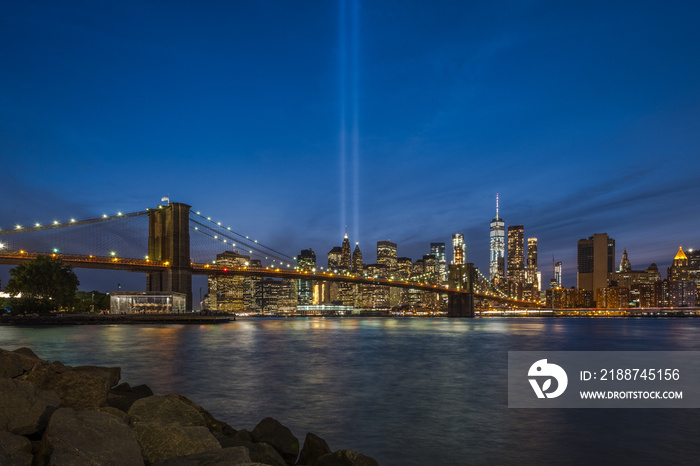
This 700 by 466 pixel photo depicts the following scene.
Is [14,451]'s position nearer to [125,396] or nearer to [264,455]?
[264,455]

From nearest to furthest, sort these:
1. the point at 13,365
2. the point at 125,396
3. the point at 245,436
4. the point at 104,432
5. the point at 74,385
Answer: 1. the point at 104,432
2. the point at 74,385
3. the point at 245,436
4. the point at 13,365
5. the point at 125,396

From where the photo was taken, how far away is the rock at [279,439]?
10.3 meters

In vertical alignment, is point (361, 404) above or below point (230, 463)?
below

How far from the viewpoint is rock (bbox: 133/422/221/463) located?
7242mm

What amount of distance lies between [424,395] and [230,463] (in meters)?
15.2

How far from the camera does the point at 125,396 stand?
12805 millimetres

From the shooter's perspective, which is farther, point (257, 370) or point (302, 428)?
point (257, 370)

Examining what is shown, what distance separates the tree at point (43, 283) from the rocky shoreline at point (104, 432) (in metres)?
74.0

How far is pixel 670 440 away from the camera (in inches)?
533

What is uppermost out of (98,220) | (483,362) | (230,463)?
(98,220)

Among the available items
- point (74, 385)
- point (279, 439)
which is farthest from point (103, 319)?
point (279, 439)

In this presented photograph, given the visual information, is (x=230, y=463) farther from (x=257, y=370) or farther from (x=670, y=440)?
(x=257, y=370)

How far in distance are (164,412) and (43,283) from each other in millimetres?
78684

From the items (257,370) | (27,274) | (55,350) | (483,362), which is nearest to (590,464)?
(257,370)
